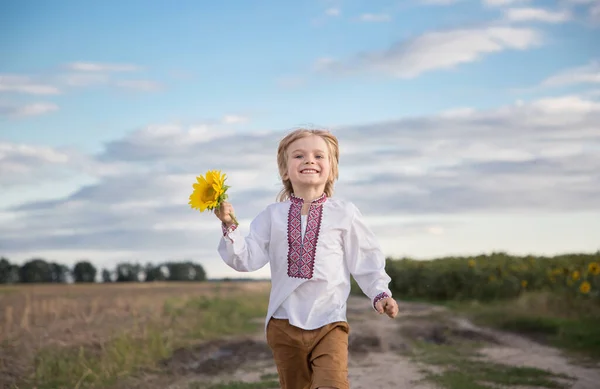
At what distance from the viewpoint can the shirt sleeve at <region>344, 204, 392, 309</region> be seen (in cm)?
515

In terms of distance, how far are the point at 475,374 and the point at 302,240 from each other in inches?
190

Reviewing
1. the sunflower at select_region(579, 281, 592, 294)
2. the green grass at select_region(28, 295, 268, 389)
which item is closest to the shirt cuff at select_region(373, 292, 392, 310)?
the green grass at select_region(28, 295, 268, 389)

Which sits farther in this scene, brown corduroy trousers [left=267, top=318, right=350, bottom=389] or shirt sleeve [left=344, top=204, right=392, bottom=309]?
shirt sleeve [left=344, top=204, right=392, bottom=309]

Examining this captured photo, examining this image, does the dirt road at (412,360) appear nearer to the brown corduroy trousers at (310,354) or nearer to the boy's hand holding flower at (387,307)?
the brown corduroy trousers at (310,354)

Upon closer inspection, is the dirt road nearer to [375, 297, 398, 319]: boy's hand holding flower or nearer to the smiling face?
[375, 297, 398, 319]: boy's hand holding flower

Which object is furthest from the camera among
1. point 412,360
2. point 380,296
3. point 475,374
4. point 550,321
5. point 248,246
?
point 550,321

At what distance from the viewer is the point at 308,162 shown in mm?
5113

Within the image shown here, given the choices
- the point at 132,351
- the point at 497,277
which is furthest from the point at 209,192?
the point at 497,277

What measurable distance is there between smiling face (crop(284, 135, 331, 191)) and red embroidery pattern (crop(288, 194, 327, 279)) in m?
0.16

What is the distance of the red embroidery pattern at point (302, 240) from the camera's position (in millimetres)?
4996

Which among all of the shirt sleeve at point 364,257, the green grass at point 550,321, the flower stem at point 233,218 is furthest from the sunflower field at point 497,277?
the flower stem at point 233,218

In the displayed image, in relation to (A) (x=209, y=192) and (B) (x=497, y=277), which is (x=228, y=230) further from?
(B) (x=497, y=277)

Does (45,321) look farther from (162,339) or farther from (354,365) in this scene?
(354,365)

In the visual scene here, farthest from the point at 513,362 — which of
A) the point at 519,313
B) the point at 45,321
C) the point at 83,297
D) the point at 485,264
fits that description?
the point at 485,264
